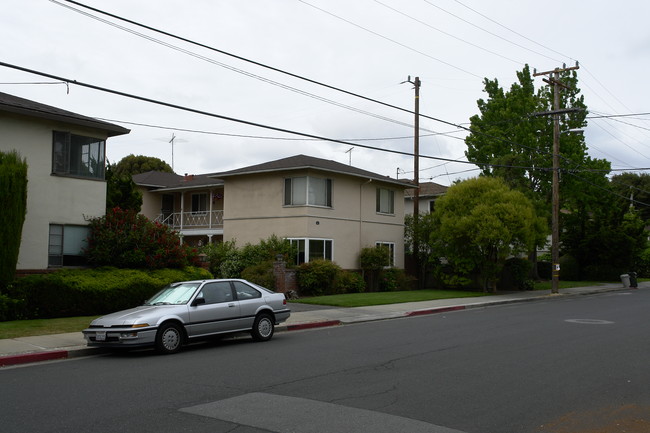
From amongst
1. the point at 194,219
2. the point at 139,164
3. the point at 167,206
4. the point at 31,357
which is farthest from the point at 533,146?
the point at 139,164

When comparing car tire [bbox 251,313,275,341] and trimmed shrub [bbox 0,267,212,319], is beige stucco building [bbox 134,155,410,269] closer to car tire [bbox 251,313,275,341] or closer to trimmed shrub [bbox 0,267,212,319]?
trimmed shrub [bbox 0,267,212,319]

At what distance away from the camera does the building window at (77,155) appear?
760 inches

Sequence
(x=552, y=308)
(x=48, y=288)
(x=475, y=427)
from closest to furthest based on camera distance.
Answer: (x=475, y=427), (x=48, y=288), (x=552, y=308)

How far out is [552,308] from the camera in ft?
73.5

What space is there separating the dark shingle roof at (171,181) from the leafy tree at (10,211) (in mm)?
19046

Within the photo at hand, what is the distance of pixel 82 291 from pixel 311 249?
44.2 feet

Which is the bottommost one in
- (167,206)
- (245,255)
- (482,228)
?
(245,255)

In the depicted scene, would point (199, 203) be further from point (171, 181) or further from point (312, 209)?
point (312, 209)

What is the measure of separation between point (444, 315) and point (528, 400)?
485 inches

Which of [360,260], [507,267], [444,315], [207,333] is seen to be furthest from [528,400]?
[507,267]

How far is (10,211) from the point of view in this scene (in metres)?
16.1

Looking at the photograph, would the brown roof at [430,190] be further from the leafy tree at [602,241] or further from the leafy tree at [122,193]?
the leafy tree at [122,193]

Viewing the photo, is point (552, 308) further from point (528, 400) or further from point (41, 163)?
point (41, 163)

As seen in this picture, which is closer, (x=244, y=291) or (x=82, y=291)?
(x=244, y=291)
